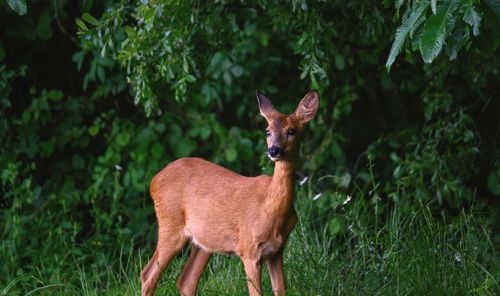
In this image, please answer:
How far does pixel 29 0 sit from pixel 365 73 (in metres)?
3.12

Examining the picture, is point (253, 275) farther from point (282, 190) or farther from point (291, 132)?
point (291, 132)

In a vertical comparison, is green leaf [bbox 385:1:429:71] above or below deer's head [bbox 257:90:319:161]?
above

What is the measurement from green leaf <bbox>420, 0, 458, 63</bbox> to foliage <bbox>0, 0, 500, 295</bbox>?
5.43 feet

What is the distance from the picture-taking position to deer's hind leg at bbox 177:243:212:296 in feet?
17.8

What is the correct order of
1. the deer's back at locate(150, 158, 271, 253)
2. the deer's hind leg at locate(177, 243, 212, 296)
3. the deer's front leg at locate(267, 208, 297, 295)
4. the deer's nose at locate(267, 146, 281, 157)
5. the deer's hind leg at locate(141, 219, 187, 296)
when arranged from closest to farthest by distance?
the deer's nose at locate(267, 146, 281, 157) < the deer's front leg at locate(267, 208, 297, 295) < the deer's back at locate(150, 158, 271, 253) < the deer's hind leg at locate(141, 219, 187, 296) < the deer's hind leg at locate(177, 243, 212, 296)

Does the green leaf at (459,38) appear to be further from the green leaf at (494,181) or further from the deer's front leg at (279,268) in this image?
the green leaf at (494,181)

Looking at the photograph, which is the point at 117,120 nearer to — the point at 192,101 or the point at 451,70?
the point at 192,101

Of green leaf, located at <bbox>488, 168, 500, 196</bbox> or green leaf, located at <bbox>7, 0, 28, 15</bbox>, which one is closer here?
green leaf, located at <bbox>7, 0, 28, 15</bbox>

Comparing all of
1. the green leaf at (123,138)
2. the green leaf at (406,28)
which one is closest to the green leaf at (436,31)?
the green leaf at (406,28)

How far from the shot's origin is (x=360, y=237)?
5.61 meters

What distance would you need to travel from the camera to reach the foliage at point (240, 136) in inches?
227

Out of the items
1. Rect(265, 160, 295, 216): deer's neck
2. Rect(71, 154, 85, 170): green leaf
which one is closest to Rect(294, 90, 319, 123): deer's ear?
Rect(265, 160, 295, 216): deer's neck

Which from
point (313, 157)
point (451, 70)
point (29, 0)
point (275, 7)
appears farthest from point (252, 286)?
point (29, 0)

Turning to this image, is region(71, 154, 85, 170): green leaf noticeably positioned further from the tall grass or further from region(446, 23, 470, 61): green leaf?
region(446, 23, 470, 61): green leaf
